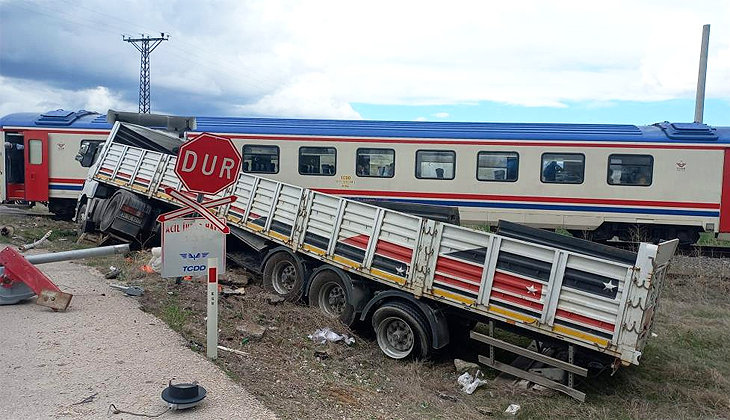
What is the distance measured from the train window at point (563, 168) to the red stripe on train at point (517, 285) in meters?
7.78

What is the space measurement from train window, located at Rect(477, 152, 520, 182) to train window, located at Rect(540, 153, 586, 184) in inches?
26.7

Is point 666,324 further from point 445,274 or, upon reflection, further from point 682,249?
point 682,249

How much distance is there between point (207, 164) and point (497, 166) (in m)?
9.29

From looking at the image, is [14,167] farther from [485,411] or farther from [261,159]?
[485,411]

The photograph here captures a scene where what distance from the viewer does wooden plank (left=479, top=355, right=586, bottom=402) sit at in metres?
5.86

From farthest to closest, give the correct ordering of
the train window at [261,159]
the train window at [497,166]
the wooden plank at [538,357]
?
the train window at [261,159] → the train window at [497,166] → the wooden plank at [538,357]

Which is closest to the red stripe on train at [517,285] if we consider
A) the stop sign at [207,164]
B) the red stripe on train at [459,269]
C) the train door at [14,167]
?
the red stripe on train at [459,269]

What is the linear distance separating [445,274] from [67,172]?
43.9 ft

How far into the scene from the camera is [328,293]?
8125mm

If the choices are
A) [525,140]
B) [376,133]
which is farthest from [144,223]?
[525,140]

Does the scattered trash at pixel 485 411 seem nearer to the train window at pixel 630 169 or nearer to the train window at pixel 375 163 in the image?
the train window at pixel 375 163

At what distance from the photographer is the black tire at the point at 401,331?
6.68 metres

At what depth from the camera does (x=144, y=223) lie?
36.8 feet

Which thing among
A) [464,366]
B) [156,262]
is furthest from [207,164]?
[156,262]
